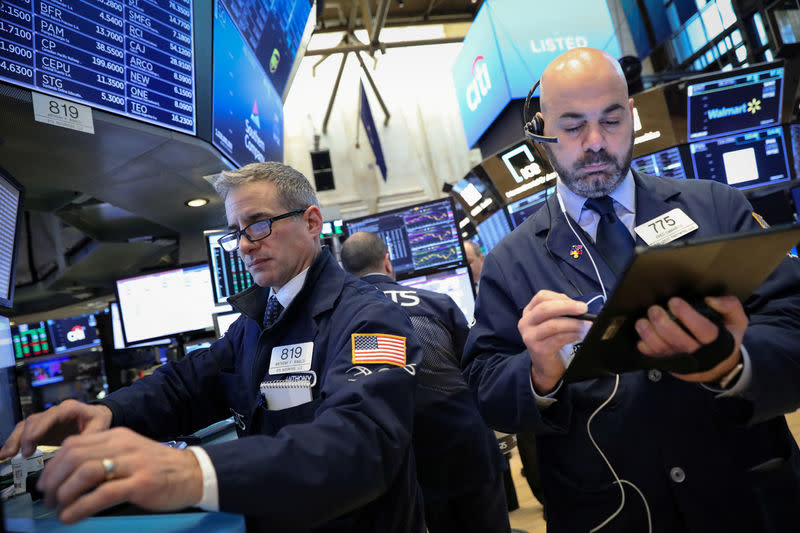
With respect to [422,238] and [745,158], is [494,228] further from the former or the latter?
[745,158]

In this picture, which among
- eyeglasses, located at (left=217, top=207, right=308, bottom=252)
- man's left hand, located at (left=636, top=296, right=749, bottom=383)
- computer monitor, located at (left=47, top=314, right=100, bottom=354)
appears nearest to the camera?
man's left hand, located at (left=636, top=296, right=749, bottom=383)

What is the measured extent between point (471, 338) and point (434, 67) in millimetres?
10079

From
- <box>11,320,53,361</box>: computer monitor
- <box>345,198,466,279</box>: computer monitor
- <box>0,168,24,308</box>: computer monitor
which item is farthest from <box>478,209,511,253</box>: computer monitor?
<box>11,320,53,361</box>: computer monitor

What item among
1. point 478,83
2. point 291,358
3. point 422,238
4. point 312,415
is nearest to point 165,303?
point 422,238

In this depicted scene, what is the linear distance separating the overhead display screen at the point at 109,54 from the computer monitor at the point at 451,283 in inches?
70.6

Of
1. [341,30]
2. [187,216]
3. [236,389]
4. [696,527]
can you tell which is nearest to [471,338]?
[696,527]

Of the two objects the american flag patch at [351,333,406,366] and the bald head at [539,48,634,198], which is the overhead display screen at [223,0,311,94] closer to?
the bald head at [539,48,634,198]

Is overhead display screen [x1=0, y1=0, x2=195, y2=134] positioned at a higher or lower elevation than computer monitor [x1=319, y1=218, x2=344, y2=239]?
higher

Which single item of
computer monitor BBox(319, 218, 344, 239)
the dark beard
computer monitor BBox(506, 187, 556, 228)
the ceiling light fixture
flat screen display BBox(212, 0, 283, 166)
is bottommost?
the dark beard

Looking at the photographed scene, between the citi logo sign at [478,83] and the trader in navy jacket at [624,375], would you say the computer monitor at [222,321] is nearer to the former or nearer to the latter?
the trader in navy jacket at [624,375]

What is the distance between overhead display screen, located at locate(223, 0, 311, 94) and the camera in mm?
3330

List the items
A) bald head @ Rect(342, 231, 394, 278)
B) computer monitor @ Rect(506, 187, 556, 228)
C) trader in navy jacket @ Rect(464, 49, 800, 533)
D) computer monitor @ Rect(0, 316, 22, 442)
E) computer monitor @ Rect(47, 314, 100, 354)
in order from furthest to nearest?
computer monitor @ Rect(47, 314, 100, 354) < computer monitor @ Rect(506, 187, 556, 228) < bald head @ Rect(342, 231, 394, 278) < computer monitor @ Rect(0, 316, 22, 442) < trader in navy jacket @ Rect(464, 49, 800, 533)

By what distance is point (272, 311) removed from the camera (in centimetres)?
167

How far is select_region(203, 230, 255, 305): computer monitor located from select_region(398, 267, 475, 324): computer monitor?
119 centimetres
